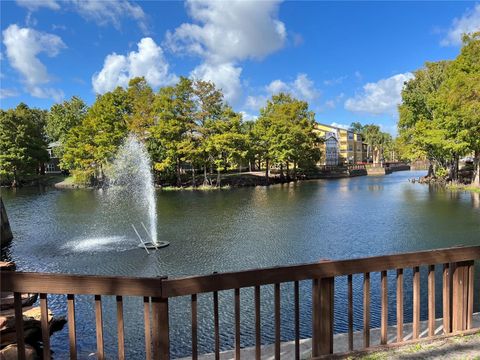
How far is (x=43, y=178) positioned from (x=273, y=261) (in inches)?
1830

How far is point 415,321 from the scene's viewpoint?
364 cm

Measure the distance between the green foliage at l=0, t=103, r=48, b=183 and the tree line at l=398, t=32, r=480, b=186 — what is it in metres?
41.5

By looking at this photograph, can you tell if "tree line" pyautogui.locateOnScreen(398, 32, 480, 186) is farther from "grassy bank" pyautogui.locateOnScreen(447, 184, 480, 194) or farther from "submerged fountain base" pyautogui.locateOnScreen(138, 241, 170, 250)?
"submerged fountain base" pyautogui.locateOnScreen(138, 241, 170, 250)

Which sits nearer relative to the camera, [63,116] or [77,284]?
[77,284]

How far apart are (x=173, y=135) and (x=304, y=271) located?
112 ft

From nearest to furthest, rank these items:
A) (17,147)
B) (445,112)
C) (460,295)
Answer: (460,295), (445,112), (17,147)

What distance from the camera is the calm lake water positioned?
660 centimetres

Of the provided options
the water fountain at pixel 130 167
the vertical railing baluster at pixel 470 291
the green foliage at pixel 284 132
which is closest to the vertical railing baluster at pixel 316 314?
the vertical railing baluster at pixel 470 291

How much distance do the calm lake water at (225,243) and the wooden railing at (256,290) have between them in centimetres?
270

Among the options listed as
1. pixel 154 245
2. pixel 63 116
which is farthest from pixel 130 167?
pixel 154 245

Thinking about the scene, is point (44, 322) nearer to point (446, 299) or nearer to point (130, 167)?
point (446, 299)

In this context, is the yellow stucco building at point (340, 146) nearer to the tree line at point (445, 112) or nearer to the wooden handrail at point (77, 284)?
the tree line at point (445, 112)

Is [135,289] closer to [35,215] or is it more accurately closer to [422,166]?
[35,215]

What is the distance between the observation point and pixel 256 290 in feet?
9.95
